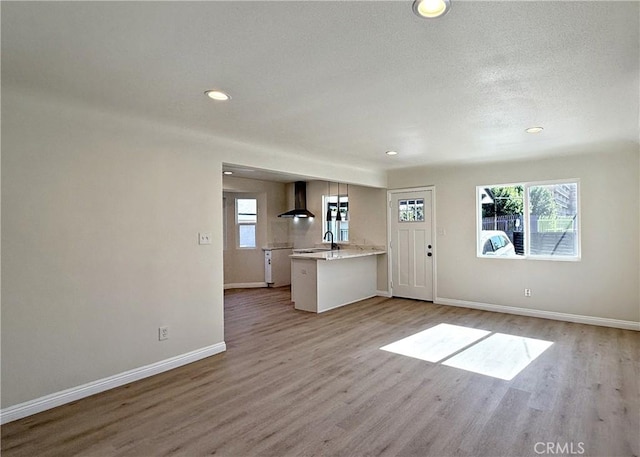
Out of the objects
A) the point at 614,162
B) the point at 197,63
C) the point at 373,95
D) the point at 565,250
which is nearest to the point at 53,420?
the point at 197,63

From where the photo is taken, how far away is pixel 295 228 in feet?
28.0

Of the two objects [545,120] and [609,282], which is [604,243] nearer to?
[609,282]

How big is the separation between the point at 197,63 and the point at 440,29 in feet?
4.47

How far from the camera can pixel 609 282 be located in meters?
4.55

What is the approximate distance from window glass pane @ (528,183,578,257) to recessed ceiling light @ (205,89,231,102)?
4581 mm

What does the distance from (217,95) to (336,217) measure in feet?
16.3

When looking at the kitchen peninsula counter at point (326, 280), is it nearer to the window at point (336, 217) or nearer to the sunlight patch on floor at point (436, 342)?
the window at point (336, 217)

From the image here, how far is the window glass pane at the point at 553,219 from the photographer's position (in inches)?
190

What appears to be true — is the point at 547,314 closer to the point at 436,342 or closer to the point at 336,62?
the point at 436,342

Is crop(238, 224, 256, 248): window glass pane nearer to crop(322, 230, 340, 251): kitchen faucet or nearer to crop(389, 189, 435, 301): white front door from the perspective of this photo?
crop(322, 230, 340, 251): kitchen faucet

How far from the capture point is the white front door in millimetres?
6133

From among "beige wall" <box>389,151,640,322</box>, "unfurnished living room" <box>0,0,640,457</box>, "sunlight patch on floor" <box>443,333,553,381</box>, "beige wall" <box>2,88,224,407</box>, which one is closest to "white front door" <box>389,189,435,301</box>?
"beige wall" <box>389,151,640,322</box>

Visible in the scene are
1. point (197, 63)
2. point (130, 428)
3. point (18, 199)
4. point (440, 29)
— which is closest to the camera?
point (440, 29)

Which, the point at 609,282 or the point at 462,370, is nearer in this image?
the point at 462,370
